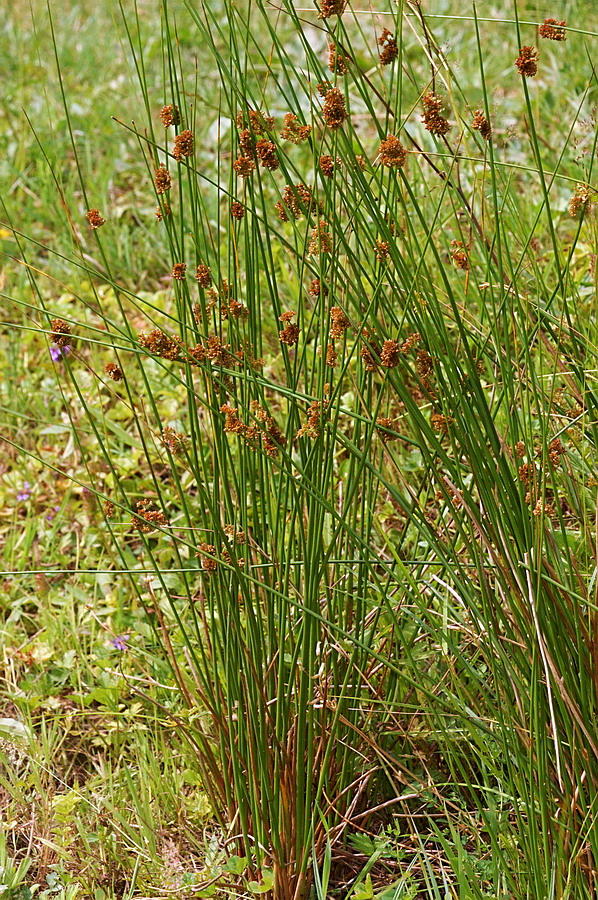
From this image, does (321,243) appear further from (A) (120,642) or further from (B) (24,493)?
(B) (24,493)

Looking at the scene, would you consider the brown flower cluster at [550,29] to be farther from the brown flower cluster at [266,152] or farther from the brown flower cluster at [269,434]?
the brown flower cluster at [269,434]

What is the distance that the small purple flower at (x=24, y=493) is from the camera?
228 centimetres

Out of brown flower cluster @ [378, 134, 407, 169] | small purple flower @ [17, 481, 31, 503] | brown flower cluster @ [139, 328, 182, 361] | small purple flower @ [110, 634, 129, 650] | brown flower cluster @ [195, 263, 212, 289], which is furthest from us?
small purple flower @ [17, 481, 31, 503]

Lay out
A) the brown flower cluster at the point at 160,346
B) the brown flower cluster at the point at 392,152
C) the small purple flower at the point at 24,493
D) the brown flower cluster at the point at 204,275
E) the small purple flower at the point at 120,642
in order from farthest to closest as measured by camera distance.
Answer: the small purple flower at the point at 24,493, the small purple flower at the point at 120,642, the brown flower cluster at the point at 204,275, the brown flower cluster at the point at 160,346, the brown flower cluster at the point at 392,152

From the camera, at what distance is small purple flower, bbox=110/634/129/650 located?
181 cm

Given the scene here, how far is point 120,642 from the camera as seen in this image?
1.84 metres

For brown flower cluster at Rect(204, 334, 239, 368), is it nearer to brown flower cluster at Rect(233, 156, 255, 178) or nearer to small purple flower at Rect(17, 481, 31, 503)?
brown flower cluster at Rect(233, 156, 255, 178)

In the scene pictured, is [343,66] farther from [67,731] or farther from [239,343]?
[67,731]

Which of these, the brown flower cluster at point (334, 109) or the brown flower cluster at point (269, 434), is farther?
the brown flower cluster at point (269, 434)

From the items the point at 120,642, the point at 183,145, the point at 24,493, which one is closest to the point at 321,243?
the point at 183,145

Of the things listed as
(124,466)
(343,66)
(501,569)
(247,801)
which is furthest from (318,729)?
(124,466)

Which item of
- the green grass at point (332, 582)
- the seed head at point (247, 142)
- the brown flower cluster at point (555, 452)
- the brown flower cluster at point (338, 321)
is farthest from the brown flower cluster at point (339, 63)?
the brown flower cluster at point (555, 452)

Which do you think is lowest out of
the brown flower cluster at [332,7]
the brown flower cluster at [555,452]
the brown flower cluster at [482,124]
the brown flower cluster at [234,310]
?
the brown flower cluster at [555,452]

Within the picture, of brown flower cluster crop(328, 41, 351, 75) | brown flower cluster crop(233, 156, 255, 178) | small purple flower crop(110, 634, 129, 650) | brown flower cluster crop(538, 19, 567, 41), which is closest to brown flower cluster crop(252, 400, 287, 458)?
brown flower cluster crop(233, 156, 255, 178)
